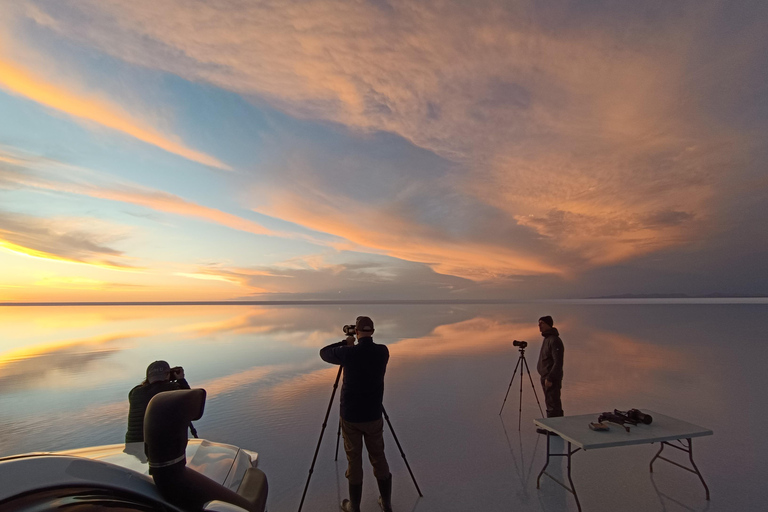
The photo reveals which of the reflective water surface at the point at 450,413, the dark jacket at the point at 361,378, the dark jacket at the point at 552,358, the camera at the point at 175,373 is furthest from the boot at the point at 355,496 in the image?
the dark jacket at the point at 552,358

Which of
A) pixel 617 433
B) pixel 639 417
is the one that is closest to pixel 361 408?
pixel 617 433

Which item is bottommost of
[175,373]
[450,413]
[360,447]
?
[450,413]

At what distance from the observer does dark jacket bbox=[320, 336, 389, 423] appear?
373 cm

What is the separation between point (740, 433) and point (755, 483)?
2234 mm

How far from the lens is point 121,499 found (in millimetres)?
1339

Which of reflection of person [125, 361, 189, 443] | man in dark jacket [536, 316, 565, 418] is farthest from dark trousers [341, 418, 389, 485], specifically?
man in dark jacket [536, 316, 565, 418]

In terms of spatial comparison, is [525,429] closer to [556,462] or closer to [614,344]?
[556,462]

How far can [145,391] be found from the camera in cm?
378

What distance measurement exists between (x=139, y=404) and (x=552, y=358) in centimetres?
565

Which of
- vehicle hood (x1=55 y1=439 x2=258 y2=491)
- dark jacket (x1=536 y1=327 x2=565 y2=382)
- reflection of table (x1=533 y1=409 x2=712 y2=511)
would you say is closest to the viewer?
vehicle hood (x1=55 y1=439 x2=258 y2=491)

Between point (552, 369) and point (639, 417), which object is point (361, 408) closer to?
point (639, 417)

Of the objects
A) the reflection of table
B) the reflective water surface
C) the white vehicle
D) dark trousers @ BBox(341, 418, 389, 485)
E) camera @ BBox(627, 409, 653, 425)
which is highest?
the white vehicle

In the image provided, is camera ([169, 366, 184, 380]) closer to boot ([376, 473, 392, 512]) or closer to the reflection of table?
boot ([376, 473, 392, 512])

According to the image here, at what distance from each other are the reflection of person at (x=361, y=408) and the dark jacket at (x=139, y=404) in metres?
1.76
